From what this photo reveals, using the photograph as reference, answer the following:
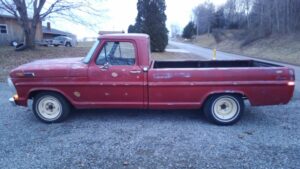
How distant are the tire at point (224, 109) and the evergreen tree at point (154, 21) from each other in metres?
17.6

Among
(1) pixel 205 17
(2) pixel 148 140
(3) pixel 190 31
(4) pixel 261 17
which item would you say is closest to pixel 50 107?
(2) pixel 148 140

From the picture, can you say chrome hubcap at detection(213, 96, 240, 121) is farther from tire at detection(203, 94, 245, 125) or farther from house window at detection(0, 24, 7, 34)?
house window at detection(0, 24, 7, 34)

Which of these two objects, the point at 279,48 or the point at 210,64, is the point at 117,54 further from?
the point at 279,48

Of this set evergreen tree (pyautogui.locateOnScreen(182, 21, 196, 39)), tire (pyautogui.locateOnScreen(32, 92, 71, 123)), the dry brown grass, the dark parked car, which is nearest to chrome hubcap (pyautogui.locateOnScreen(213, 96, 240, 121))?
tire (pyautogui.locateOnScreen(32, 92, 71, 123))

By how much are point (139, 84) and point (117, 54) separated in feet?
2.57

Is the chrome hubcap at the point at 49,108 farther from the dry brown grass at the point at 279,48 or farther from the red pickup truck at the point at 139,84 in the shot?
the dry brown grass at the point at 279,48

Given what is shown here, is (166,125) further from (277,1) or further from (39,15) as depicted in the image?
(277,1)

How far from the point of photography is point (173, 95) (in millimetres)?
5125

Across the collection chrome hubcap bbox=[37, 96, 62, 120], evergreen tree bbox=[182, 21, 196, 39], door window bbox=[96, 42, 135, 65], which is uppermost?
evergreen tree bbox=[182, 21, 196, 39]

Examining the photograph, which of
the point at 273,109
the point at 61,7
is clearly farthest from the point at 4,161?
the point at 61,7

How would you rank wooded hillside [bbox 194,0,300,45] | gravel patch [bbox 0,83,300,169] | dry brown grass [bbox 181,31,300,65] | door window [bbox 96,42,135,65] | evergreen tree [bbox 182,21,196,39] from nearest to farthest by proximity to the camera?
gravel patch [bbox 0,83,300,169]
door window [bbox 96,42,135,65]
dry brown grass [bbox 181,31,300,65]
wooded hillside [bbox 194,0,300,45]
evergreen tree [bbox 182,21,196,39]

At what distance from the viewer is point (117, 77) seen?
16.6 feet

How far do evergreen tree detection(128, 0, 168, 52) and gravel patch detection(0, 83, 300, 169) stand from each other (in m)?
16.9

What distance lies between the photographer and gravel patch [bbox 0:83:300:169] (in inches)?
148
